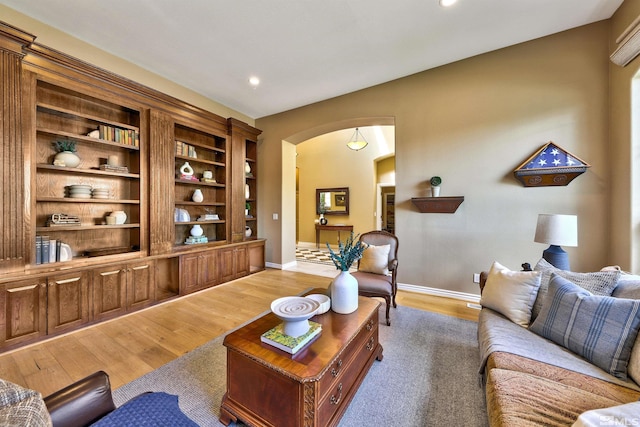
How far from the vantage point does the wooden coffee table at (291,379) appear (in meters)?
1.15

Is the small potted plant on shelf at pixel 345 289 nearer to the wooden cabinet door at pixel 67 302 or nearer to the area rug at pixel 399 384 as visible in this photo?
the area rug at pixel 399 384

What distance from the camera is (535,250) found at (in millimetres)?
2928

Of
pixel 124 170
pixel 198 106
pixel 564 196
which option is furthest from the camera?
pixel 198 106

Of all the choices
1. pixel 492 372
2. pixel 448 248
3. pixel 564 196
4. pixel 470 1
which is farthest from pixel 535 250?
pixel 470 1

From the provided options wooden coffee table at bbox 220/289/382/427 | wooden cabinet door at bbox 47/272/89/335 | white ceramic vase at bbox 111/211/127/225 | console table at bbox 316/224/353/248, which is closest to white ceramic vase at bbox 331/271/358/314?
wooden coffee table at bbox 220/289/382/427

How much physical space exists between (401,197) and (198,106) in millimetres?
3693

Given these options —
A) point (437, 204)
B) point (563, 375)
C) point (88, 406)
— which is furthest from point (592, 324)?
point (88, 406)

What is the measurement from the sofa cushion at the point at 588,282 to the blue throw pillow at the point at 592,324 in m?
0.12

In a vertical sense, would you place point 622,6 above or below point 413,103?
above

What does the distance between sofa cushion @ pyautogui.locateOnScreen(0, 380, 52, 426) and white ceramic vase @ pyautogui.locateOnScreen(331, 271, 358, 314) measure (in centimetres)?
137

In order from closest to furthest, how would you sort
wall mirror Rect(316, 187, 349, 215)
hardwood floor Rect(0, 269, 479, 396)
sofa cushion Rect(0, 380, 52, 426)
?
sofa cushion Rect(0, 380, 52, 426) < hardwood floor Rect(0, 269, 479, 396) < wall mirror Rect(316, 187, 349, 215)

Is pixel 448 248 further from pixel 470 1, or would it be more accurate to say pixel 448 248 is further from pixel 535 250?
pixel 470 1

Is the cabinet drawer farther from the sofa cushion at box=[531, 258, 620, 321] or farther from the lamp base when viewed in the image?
the lamp base

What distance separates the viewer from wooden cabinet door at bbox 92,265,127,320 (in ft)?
8.68
